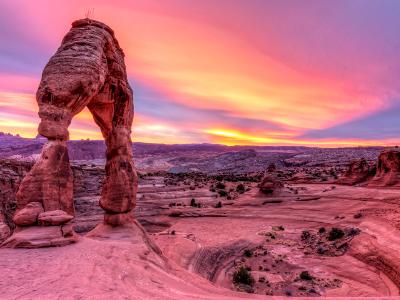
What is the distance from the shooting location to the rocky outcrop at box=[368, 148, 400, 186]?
27.1m

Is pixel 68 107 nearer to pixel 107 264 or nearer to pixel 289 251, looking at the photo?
pixel 107 264

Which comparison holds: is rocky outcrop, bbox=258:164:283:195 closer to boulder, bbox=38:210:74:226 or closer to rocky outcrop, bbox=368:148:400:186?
rocky outcrop, bbox=368:148:400:186

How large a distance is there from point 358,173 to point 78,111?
30.4 metres

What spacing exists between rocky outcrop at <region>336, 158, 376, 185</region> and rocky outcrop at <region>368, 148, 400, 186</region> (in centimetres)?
187

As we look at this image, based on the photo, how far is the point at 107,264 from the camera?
26.3ft

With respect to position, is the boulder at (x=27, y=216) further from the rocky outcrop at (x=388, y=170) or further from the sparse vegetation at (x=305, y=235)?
the rocky outcrop at (x=388, y=170)

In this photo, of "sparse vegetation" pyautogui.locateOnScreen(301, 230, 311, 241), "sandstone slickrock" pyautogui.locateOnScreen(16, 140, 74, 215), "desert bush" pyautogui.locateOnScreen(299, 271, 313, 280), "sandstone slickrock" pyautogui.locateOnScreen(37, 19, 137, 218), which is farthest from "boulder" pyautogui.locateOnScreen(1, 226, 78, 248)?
"sparse vegetation" pyautogui.locateOnScreen(301, 230, 311, 241)

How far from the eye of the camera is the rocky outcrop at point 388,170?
27.1 metres

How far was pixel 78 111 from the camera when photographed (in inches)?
471

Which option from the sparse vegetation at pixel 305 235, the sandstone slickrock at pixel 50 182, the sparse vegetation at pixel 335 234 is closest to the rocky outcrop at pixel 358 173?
the sparse vegetation at pixel 305 235

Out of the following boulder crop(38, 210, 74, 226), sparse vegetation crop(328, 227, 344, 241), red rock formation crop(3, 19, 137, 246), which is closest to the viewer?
boulder crop(38, 210, 74, 226)

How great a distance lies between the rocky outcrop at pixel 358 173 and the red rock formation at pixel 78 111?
86.0 feet

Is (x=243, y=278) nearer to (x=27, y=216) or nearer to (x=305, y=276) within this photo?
(x=305, y=276)

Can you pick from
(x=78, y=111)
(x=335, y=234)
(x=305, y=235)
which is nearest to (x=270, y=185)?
(x=305, y=235)
